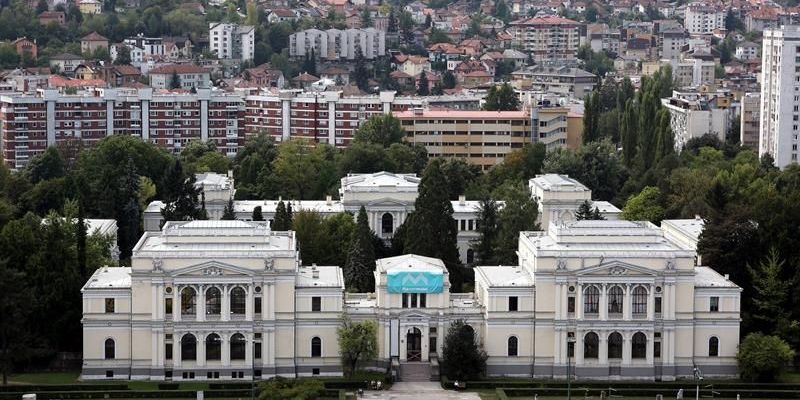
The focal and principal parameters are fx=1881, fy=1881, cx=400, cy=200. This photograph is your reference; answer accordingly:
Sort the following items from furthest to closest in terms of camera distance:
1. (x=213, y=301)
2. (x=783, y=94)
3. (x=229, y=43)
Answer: (x=229, y=43) < (x=783, y=94) < (x=213, y=301)

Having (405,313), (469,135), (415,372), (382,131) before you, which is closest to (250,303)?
(405,313)

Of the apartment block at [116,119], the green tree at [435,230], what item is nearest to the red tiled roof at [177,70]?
the apartment block at [116,119]

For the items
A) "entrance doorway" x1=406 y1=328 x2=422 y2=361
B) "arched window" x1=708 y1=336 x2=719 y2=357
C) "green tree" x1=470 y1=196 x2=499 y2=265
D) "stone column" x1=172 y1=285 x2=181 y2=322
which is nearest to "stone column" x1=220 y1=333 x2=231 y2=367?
"stone column" x1=172 y1=285 x2=181 y2=322

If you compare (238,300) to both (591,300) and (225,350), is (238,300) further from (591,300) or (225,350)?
(591,300)

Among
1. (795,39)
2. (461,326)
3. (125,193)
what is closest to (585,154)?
(795,39)

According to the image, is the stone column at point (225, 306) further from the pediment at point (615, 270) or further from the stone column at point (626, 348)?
the stone column at point (626, 348)

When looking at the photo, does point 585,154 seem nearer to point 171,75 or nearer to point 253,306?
point 253,306
